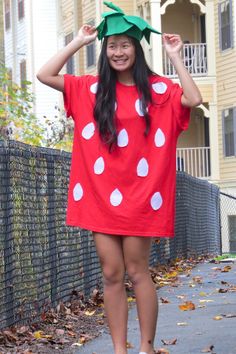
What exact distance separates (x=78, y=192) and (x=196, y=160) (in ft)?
100

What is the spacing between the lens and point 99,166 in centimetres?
732

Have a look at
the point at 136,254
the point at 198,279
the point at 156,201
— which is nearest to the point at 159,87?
the point at 156,201

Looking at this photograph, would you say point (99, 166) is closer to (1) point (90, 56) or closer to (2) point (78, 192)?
(2) point (78, 192)

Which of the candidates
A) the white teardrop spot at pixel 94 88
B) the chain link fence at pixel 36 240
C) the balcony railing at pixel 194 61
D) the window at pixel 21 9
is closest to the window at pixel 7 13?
the window at pixel 21 9

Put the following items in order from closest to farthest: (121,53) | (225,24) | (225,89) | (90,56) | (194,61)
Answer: (121,53) → (225,24) → (225,89) → (194,61) → (90,56)

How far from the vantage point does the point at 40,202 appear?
11016 millimetres

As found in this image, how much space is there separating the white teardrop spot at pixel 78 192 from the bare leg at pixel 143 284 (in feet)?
1.16

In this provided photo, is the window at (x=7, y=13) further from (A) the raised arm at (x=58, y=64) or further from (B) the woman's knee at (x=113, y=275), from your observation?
(B) the woman's knee at (x=113, y=275)

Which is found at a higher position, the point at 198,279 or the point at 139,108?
the point at 139,108

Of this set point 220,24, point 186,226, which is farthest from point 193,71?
point 186,226

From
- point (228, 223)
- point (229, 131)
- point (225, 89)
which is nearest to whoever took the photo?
point (229, 131)

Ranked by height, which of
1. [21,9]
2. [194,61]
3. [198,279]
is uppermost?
[21,9]

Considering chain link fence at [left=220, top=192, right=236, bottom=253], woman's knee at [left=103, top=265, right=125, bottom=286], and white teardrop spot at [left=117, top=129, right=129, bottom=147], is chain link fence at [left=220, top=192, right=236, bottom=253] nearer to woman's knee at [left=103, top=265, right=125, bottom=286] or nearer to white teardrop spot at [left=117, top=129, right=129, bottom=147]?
woman's knee at [left=103, top=265, right=125, bottom=286]

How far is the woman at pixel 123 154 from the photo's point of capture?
7316mm
